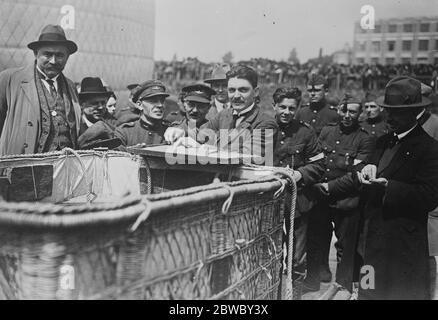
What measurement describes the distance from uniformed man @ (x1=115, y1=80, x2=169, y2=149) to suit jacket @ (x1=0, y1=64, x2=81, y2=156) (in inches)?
25.0

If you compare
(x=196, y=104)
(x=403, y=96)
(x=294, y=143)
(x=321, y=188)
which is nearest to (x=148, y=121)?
(x=196, y=104)

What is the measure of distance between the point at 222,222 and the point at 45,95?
219 cm

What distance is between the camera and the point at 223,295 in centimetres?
178

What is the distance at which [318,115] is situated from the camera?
5.00 m

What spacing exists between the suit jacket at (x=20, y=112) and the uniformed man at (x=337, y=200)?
2.16 meters

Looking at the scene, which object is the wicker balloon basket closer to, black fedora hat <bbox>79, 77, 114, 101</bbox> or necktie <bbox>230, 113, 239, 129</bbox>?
necktie <bbox>230, 113, 239, 129</bbox>

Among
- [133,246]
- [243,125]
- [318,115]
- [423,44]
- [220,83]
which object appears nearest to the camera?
[133,246]

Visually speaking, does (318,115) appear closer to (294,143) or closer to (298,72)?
(294,143)

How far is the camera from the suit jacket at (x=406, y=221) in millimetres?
2533

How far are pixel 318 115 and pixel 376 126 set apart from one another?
0.61m

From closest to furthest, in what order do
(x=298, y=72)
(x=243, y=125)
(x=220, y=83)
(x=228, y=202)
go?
1. (x=228, y=202)
2. (x=243, y=125)
3. (x=220, y=83)
4. (x=298, y=72)

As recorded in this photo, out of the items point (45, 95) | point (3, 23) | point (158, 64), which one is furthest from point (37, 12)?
point (158, 64)
